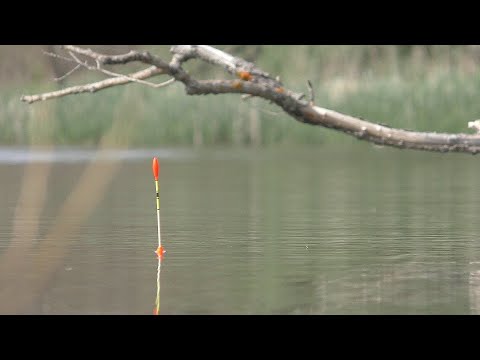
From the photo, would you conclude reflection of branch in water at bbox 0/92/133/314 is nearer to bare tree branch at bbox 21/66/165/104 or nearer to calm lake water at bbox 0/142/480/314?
calm lake water at bbox 0/142/480/314

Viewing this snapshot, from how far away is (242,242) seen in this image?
16.1m

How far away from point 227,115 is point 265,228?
20.9 m

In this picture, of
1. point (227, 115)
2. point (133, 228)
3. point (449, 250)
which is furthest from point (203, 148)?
point (449, 250)

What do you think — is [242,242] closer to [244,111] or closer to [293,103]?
[293,103]

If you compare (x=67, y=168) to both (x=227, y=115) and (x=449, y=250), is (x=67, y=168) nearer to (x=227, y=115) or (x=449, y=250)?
(x=227, y=115)

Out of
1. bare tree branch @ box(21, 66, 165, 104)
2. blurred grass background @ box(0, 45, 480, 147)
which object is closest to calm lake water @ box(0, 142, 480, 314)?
bare tree branch @ box(21, 66, 165, 104)

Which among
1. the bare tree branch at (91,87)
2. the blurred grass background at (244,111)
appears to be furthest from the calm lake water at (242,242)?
the blurred grass background at (244,111)

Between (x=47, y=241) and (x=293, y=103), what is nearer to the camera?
(x=293, y=103)

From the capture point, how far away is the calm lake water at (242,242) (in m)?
11.2

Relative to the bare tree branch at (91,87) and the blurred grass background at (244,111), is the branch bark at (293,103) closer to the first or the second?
the bare tree branch at (91,87)

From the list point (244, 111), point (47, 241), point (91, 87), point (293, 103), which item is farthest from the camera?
point (244, 111)

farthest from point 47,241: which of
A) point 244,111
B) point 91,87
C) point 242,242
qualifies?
point 244,111

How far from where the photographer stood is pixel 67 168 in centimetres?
3139
